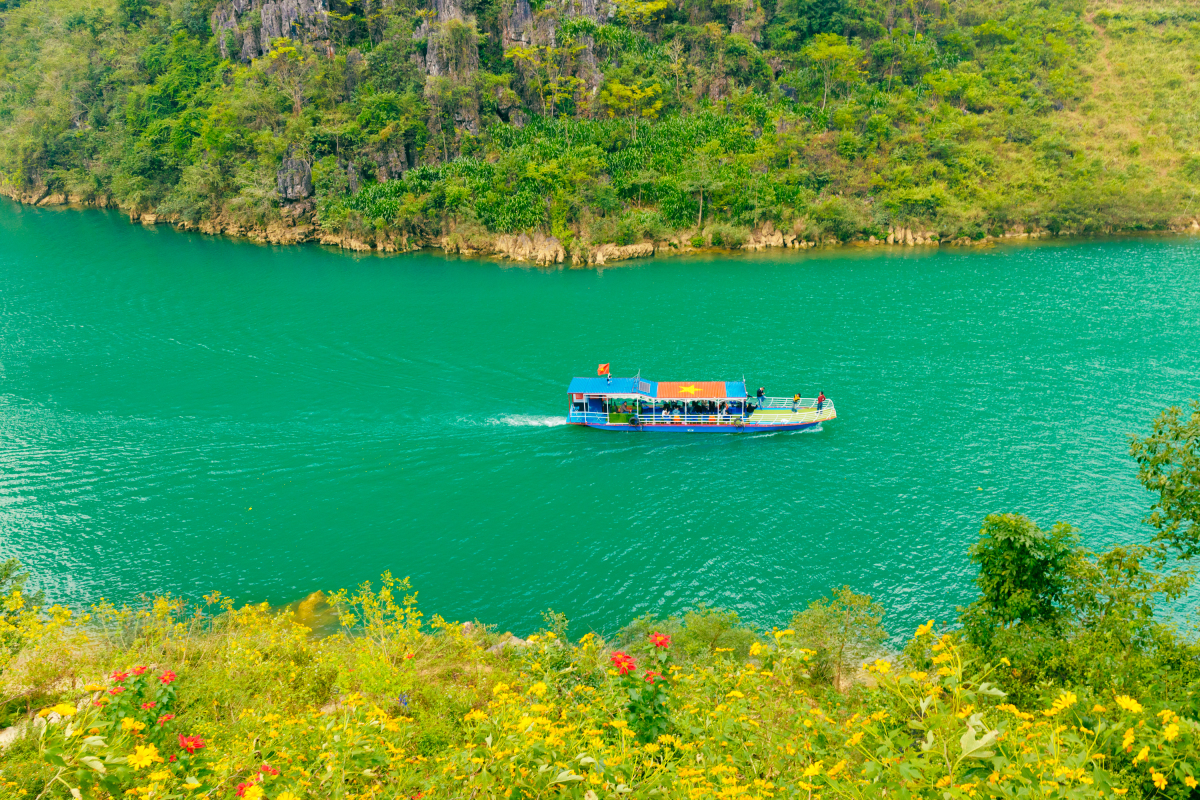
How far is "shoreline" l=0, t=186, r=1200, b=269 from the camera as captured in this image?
61094mm

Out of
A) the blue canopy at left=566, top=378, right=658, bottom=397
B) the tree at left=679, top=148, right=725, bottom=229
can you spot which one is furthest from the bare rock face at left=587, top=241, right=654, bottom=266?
the blue canopy at left=566, top=378, right=658, bottom=397

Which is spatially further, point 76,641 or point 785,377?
point 785,377

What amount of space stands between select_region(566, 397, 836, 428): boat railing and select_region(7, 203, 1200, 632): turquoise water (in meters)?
0.72

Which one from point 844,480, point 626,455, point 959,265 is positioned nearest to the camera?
point 844,480

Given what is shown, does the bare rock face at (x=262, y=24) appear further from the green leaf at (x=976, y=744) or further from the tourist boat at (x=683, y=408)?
the green leaf at (x=976, y=744)

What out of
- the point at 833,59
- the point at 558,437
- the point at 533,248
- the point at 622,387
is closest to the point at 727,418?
the point at 622,387

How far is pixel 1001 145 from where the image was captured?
228 feet

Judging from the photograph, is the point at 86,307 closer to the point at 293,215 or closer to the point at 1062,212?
the point at 293,215

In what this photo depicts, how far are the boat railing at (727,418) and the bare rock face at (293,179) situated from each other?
4931 centimetres

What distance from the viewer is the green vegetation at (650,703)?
7602 mm

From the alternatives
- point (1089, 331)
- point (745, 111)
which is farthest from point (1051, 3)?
point (1089, 331)

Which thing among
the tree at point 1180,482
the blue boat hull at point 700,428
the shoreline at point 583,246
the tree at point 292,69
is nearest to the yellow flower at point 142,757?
the tree at point 1180,482

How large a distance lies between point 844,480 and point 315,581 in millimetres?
21282

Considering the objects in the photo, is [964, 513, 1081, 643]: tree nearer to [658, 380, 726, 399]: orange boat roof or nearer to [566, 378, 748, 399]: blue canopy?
[566, 378, 748, 399]: blue canopy
